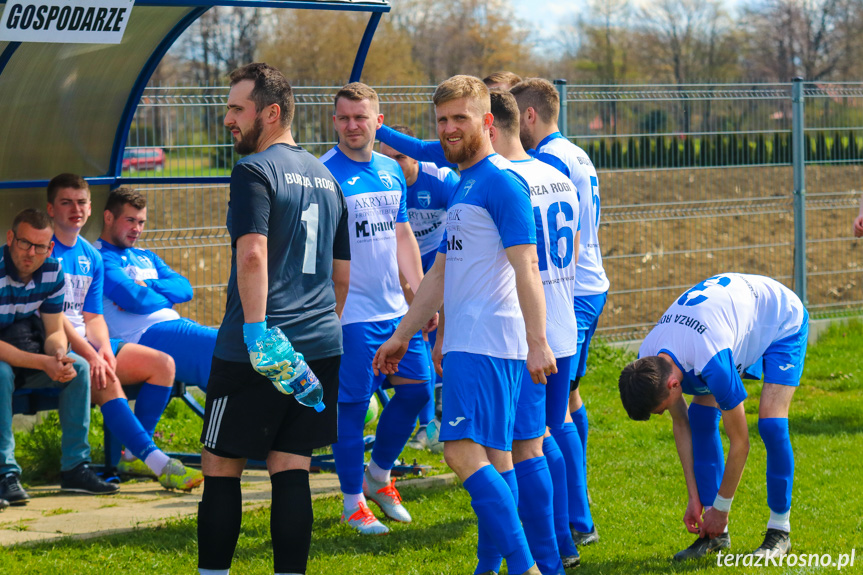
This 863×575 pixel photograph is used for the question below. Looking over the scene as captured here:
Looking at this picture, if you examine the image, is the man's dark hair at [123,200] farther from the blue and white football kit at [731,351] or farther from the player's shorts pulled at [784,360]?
the player's shorts pulled at [784,360]

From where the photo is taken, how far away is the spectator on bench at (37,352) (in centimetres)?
549

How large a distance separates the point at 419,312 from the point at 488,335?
42cm

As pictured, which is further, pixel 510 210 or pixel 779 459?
pixel 779 459

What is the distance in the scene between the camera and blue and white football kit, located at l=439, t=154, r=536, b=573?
3699 millimetres

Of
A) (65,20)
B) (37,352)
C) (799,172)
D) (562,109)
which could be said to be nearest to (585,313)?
(37,352)

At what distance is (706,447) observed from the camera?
15.1ft

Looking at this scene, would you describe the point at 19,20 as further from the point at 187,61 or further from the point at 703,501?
the point at 187,61

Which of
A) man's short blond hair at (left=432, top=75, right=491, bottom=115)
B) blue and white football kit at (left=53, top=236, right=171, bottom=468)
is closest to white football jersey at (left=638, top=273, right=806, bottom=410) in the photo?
man's short blond hair at (left=432, top=75, right=491, bottom=115)

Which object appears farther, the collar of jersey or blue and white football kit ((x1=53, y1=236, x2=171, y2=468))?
blue and white football kit ((x1=53, y1=236, x2=171, y2=468))

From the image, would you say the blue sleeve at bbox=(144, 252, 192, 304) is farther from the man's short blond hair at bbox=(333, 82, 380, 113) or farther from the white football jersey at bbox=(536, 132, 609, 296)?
the white football jersey at bbox=(536, 132, 609, 296)

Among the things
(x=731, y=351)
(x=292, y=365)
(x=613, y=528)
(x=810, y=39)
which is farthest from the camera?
(x=810, y=39)

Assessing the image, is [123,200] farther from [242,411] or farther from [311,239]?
[242,411]

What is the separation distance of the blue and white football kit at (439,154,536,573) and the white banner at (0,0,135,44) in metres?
2.77

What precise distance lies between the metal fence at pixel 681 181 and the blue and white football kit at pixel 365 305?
9.34 ft
